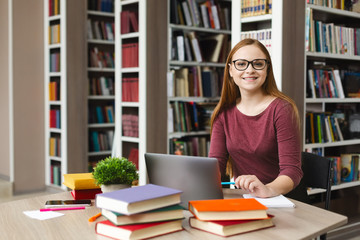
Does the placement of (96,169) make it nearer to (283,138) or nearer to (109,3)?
(283,138)

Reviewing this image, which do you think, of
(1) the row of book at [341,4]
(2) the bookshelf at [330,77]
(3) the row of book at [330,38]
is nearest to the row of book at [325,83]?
(2) the bookshelf at [330,77]

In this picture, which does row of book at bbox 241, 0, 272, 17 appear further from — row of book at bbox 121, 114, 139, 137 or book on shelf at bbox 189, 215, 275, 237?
book on shelf at bbox 189, 215, 275, 237

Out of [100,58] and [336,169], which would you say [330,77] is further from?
[100,58]

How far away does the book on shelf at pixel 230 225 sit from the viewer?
1410 mm

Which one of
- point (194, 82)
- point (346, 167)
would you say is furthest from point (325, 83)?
point (194, 82)

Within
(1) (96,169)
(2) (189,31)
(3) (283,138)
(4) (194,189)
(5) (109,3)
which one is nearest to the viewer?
(4) (194,189)

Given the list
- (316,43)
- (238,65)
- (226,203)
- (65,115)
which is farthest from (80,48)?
(226,203)

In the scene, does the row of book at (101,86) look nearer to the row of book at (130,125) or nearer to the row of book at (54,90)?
the row of book at (54,90)

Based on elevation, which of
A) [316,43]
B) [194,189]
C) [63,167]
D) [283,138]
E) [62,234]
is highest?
[316,43]

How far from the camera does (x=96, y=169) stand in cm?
175

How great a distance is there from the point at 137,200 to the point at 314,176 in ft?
4.28

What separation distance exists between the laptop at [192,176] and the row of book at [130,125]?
2.66 m

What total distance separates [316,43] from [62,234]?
2934 mm

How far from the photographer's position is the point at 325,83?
3.92 m
